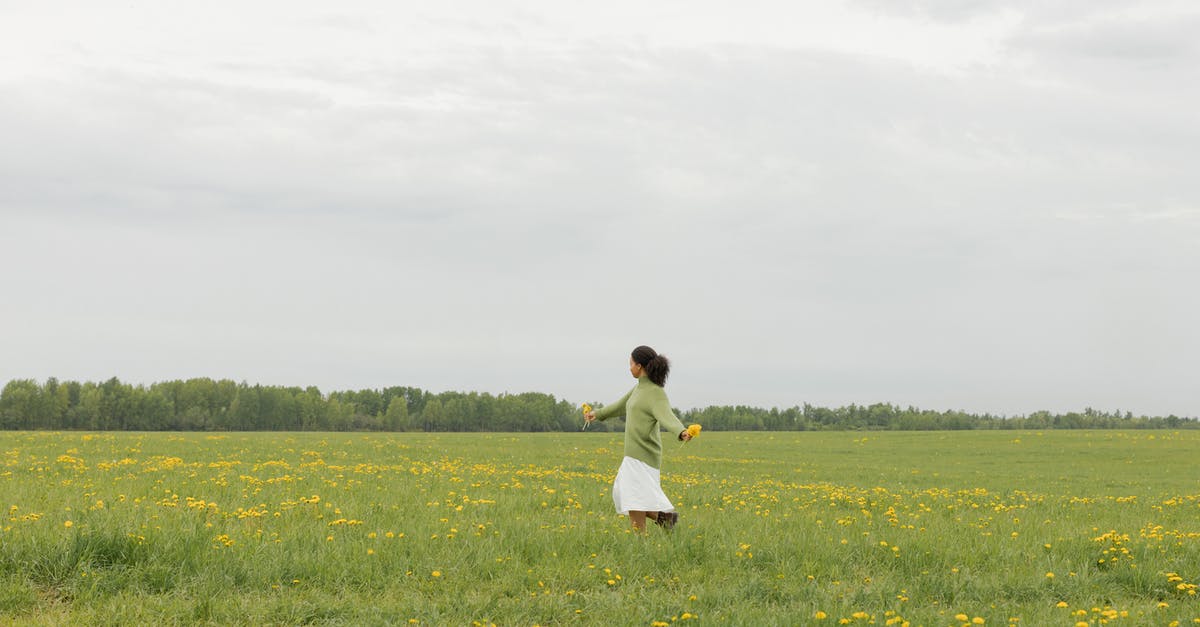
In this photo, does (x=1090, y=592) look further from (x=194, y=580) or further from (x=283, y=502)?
(x=283, y=502)

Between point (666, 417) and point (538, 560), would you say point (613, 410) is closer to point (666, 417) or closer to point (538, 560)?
→ point (666, 417)

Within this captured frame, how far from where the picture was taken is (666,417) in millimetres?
11086

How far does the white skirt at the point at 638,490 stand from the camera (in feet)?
36.3

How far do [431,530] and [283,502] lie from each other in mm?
3477

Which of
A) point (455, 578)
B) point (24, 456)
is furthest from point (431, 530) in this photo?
point (24, 456)

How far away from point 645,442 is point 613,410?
808mm

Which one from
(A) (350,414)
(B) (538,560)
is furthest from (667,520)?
(A) (350,414)

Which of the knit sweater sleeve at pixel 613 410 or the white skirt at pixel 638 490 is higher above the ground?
the knit sweater sleeve at pixel 613 410

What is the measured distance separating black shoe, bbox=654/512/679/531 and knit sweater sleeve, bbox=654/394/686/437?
3.22 feet

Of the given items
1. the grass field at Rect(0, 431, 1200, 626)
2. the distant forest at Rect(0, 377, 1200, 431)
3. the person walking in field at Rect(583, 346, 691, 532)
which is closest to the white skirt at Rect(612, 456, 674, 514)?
the person walking in field at Rect(583, 346, 691, 532)

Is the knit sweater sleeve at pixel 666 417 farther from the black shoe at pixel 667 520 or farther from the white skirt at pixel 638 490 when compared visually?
the black shoe at pixel 667 520

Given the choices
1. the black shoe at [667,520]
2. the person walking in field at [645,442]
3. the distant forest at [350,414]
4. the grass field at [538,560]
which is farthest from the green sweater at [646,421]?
the distant forest at [350,414]

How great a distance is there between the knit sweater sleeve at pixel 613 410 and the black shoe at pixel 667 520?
1484 millimetres

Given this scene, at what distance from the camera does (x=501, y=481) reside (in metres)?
18.8
